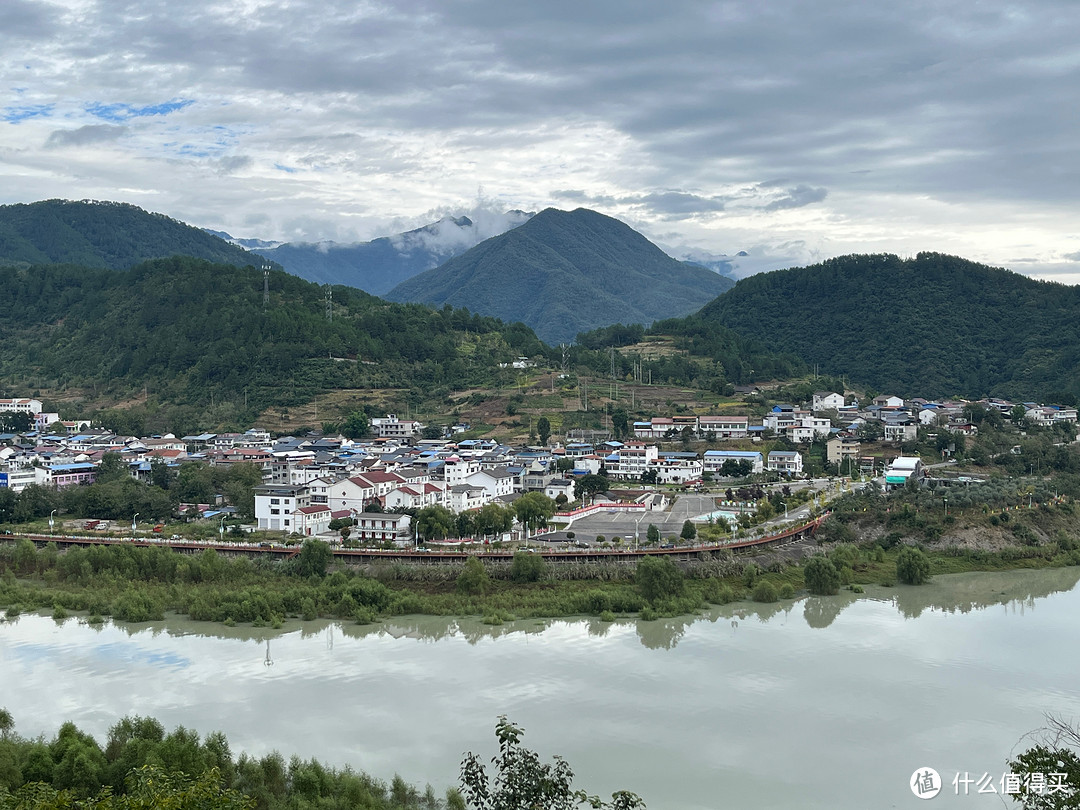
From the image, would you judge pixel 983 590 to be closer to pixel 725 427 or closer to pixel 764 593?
pixel 764 593

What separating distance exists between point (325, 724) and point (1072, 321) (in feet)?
138

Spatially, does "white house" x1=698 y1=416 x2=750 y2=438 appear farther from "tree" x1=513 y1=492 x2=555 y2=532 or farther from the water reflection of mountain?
the water reflection of mountain

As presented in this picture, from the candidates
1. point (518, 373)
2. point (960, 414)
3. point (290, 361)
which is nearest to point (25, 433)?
point (290, 361)

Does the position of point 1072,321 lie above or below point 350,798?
above

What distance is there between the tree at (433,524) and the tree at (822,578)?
5.88 meters

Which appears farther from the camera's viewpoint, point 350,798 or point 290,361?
point 290,361

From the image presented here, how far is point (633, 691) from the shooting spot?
11383mm

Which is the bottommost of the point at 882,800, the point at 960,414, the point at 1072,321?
the point at 882,800

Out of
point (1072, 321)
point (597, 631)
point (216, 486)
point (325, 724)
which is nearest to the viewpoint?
point (325, 724)

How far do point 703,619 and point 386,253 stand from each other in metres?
129

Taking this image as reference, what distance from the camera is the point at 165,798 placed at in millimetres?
6043

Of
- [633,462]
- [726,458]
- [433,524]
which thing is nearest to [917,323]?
[726,458]

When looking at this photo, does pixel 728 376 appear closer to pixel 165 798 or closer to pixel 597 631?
pixel 597 631

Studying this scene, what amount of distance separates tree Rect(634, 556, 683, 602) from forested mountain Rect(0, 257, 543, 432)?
1992 cm
